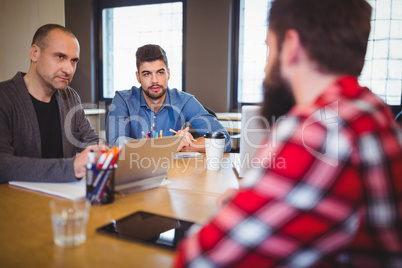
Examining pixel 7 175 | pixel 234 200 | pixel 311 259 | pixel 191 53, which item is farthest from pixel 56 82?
pixel 191 53

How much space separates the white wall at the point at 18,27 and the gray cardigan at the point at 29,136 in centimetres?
172

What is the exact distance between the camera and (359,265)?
21.9 inches

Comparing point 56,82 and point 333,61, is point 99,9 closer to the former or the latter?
point 56,82

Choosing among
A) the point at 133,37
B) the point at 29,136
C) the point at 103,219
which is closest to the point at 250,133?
the point at 103,219

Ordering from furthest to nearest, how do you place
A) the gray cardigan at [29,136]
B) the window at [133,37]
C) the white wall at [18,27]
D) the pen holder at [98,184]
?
the window at [133,37], the white wall at [18,27], the gray cardigan at [29,136], the pen holder at [98,184]

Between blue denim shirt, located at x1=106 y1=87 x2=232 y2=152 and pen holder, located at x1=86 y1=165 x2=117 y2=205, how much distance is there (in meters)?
1.30

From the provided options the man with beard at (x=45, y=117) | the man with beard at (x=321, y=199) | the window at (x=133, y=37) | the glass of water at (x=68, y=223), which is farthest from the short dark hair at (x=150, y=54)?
the window at (x=133, y=37)

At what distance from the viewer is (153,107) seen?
244 centimetres

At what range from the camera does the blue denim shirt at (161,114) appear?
92.3 inches

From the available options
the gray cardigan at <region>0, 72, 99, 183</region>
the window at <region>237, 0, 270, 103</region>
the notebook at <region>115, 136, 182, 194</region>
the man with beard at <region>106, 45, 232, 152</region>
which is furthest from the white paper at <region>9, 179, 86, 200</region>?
the window at <region>237, 0, 270, 103</region>

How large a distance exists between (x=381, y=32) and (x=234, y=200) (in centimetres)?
408

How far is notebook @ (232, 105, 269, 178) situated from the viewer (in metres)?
1.33

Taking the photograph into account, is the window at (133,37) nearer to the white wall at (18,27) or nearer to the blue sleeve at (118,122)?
the white wall at (18,27)

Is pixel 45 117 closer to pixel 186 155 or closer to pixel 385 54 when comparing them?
pixel 186 155
